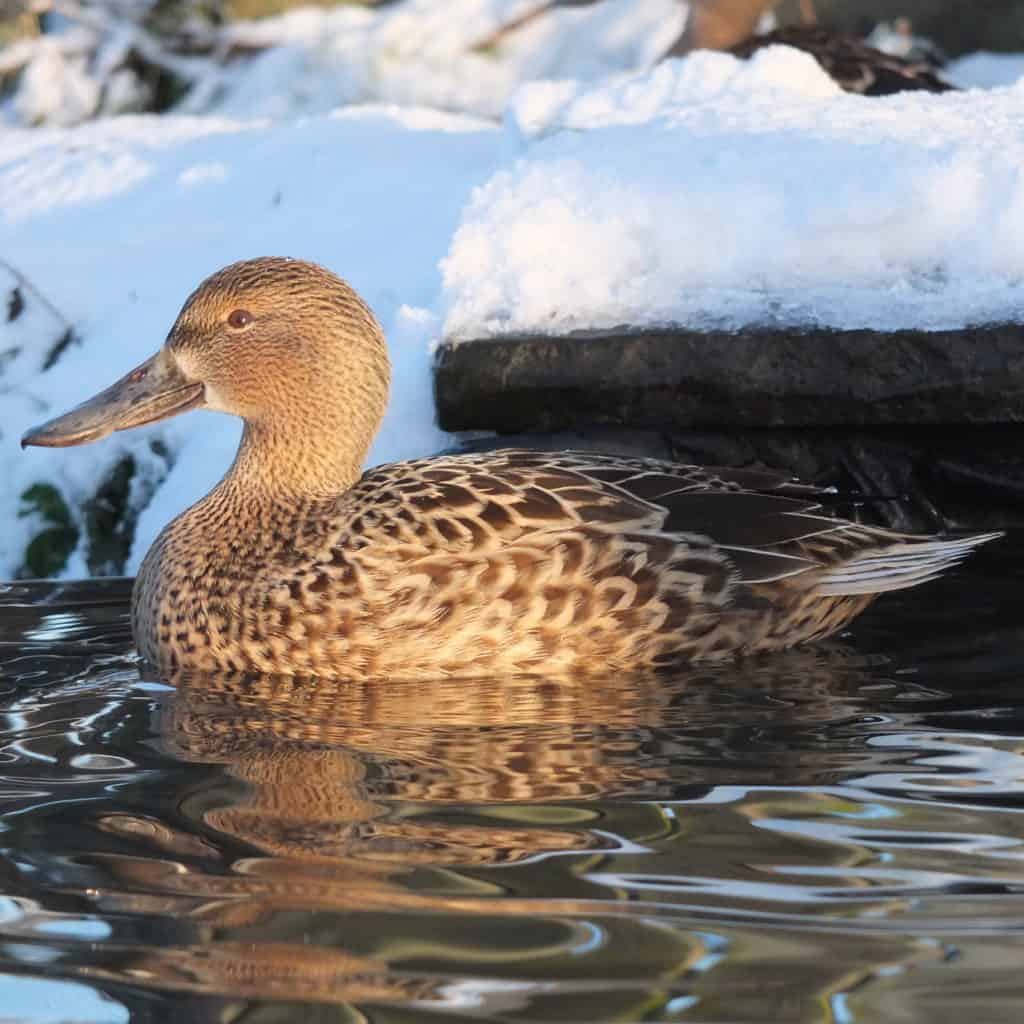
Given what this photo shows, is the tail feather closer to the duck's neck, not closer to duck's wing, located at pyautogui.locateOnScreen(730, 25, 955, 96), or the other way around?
the duck's neck

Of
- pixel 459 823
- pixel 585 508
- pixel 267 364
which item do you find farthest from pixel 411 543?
pixel 459 823

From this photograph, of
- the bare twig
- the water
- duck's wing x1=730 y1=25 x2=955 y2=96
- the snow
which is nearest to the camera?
the water

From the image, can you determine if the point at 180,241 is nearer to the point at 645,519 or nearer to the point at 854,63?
the point at 854,63

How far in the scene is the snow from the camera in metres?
6.20

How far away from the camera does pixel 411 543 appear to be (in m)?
5.16

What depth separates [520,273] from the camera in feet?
21.0

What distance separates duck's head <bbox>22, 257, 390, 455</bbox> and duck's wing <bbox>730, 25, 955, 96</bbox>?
3702mm

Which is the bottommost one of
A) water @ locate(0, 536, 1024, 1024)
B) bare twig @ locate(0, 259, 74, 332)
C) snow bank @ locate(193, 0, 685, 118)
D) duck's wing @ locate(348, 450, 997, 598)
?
water @ locate(0, 536, 1024, 1024)

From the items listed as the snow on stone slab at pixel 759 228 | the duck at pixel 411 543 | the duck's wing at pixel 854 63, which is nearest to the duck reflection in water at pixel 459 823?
the duck at pixel 411 543

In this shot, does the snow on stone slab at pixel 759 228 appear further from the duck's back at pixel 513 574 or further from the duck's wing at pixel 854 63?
the duck's wing at pixel 854 63

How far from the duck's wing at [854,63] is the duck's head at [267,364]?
3.70m

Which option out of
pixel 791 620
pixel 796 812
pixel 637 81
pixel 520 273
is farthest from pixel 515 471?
pixel 637 81

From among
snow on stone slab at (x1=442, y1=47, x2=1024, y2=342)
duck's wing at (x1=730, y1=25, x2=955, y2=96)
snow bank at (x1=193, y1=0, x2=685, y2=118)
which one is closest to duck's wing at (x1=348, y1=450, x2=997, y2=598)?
snow on stone slab at (x1=442, y1=47, x2=1024, y2=342)

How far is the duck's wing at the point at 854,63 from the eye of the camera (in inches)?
351
